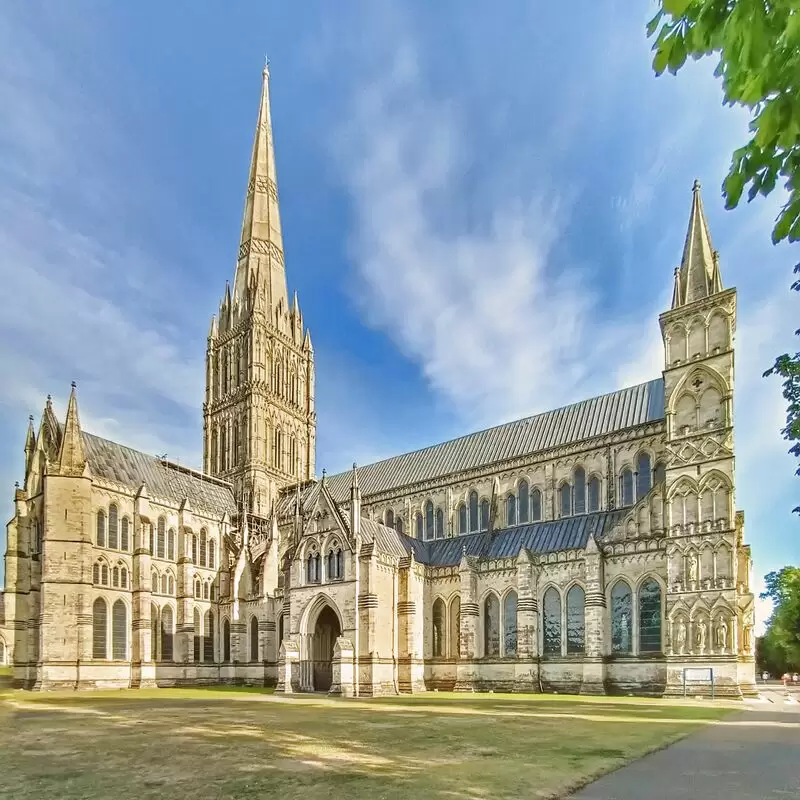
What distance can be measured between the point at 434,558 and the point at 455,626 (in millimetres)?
5911

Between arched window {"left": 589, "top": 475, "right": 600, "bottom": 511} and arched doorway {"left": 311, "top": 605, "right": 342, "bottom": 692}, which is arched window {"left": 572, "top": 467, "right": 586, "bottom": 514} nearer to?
arched window {"left": 589, "top": 475, "right": 600, "bottom": 511}

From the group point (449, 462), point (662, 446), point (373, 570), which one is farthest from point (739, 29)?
point (449, 462)

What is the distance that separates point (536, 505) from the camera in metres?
47.6

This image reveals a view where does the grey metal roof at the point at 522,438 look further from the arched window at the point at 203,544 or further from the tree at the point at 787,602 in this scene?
the tree at the point at 787,602

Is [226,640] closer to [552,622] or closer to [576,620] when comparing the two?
[552,622]

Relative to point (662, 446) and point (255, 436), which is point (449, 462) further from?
point (255, 436)

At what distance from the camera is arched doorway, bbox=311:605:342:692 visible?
42.5m

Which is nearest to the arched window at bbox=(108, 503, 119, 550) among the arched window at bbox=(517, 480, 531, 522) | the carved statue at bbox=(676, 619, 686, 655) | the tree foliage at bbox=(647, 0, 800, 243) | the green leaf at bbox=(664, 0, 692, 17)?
the arched window at bbox=(517, 480, 531, 522)

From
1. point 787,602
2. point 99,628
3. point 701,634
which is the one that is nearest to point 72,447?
point 99,628

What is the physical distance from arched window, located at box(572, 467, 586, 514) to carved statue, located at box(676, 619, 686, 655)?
11.3 metres

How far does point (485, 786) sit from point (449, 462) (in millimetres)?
44639

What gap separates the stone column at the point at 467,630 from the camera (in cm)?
4109

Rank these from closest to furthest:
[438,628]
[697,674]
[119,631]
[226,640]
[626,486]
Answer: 1. [697,674]
2. [626,486]
3. [438,628]
4. [119,631]
5. [226,640]

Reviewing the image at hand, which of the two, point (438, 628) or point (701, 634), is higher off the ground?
point (701, 634)
